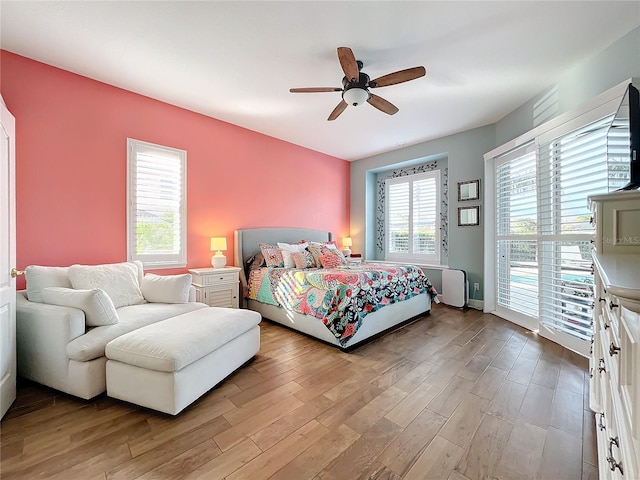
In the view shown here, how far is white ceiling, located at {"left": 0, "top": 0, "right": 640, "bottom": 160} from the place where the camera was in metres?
1.98

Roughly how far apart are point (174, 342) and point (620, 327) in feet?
6.96

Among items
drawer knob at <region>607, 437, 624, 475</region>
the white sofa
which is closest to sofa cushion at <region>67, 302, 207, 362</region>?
the white sofa

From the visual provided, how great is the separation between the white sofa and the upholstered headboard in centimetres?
164

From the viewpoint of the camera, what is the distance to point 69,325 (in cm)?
185

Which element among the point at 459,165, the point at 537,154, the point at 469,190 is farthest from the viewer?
the point at 459,165

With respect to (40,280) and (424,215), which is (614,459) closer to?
(40,280)

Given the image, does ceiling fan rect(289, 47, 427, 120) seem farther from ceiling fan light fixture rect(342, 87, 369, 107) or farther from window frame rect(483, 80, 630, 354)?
window frame rect(483, 80, 630, 354)

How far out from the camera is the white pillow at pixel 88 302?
1.97 metres

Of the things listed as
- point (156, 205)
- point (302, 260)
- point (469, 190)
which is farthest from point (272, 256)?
point (469, 190)

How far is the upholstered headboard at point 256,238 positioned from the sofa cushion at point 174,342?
183 centimetres

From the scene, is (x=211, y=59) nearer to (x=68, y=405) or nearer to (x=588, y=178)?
(x=68, y=405)

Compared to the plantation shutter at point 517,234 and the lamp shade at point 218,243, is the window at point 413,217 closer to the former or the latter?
the plantation shutter at point 517,234

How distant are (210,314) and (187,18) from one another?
232 centimetres

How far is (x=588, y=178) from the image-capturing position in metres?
2.52
